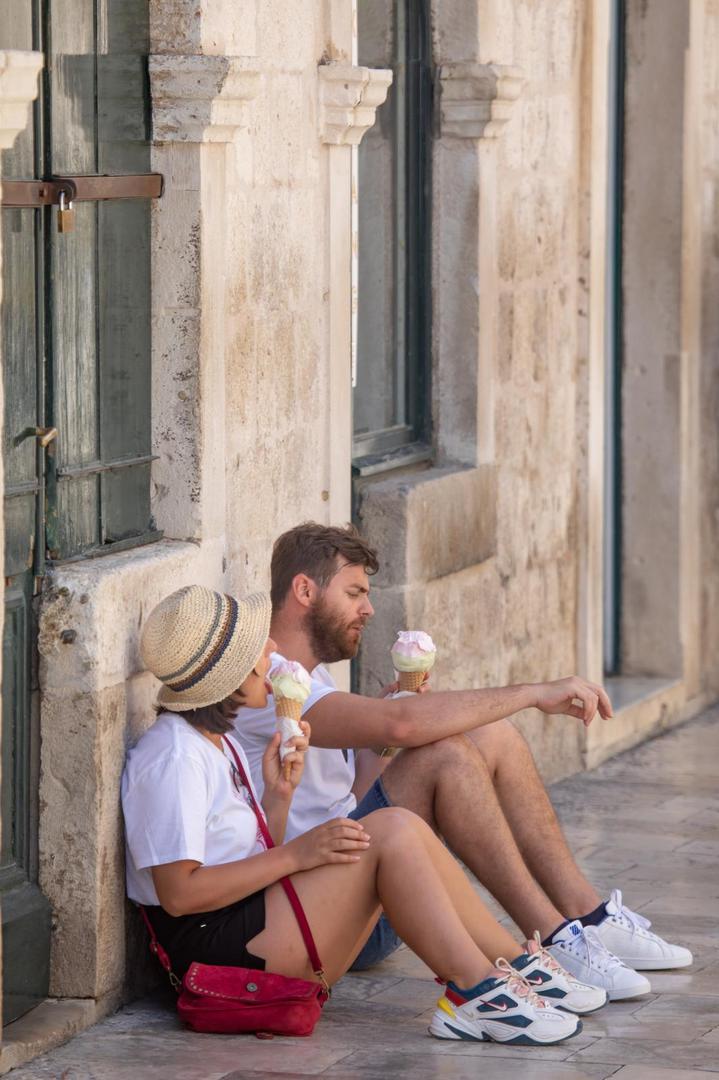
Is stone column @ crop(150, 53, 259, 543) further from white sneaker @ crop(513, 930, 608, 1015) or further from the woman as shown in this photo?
white sneaker @ crop(513, 930, 608, 1015)

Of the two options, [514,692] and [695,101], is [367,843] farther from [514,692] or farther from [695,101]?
[695,101]

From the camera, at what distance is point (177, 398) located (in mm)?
5422

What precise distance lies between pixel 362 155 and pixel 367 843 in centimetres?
285

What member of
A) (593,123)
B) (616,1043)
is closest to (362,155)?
(593,123)

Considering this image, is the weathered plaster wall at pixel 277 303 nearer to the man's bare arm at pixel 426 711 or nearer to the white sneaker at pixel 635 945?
the man's bare arm at pixel 426 711

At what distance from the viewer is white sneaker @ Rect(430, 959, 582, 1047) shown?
4910 millimetres

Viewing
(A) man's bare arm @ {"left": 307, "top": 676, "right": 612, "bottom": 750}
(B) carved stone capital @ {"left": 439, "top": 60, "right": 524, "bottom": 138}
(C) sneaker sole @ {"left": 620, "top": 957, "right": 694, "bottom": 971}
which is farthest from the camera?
(B) carved stone capital @ {"left": 439, "top": 60, "right": 524, "bottom": 138}

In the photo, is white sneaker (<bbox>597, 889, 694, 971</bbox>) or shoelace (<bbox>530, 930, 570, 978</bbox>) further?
white sneaker (<bbox>597, 889, 694, 971</bbox>)

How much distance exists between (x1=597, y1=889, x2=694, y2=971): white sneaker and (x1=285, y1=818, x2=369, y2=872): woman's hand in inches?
39.9

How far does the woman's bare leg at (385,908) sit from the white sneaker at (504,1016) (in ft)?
0.16

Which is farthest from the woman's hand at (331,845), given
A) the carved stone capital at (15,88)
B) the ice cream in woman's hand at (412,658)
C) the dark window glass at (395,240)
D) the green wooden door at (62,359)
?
the dark window glass at (395,240)

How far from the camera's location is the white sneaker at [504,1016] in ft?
16.1

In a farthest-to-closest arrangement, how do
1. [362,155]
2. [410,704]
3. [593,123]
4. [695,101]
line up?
[695,101], [593,123], [362,155], [410,704]

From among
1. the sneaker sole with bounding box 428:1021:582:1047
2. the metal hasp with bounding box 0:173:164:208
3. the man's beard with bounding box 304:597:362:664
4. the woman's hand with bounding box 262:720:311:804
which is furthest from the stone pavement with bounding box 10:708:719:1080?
the metal hasp with bounding box 0:173:164:208
